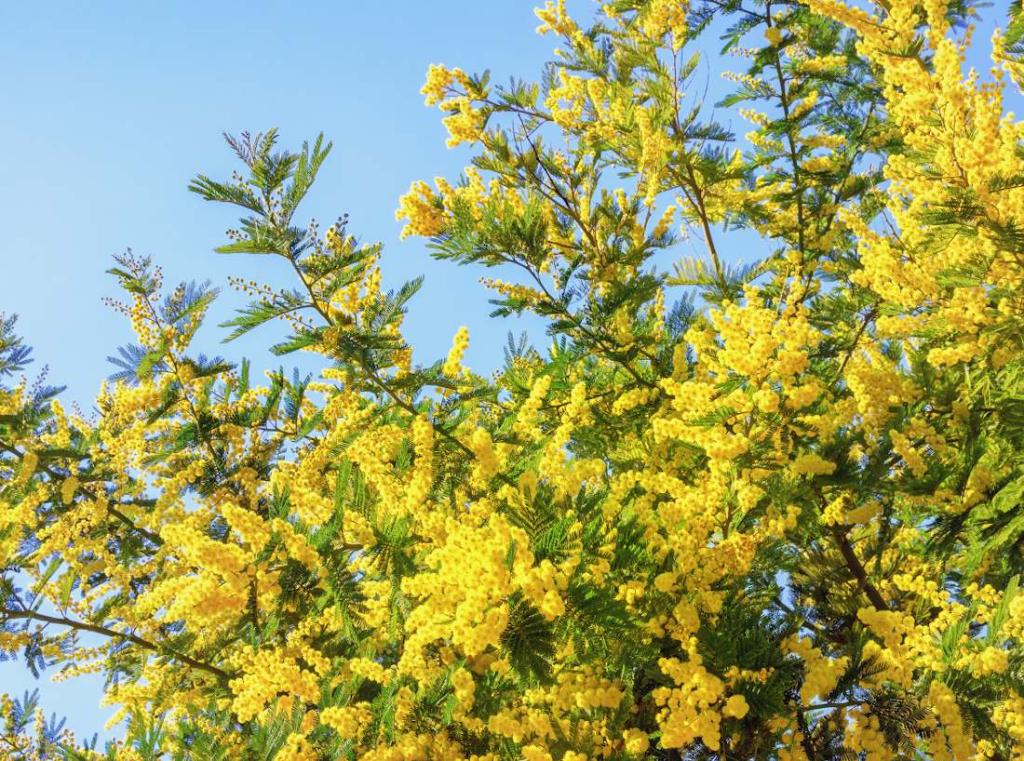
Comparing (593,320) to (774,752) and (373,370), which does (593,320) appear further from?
(774,752)

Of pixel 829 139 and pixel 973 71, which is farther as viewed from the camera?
pixel 829 139

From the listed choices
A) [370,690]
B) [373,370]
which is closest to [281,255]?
[373,370]

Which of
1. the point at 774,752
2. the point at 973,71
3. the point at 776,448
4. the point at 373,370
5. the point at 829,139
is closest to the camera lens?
the point at 973,71

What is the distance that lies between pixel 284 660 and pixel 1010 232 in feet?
13.9

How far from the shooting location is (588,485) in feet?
18.1

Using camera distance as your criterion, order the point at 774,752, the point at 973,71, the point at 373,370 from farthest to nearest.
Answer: the point at 774,752
the point at 373,370
the point at 973,71

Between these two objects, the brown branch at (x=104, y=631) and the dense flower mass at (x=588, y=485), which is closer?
the dense flower mass at (x=588, y=485)

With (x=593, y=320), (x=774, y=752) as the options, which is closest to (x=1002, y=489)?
(x=774, y=752)

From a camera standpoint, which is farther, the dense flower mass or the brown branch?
the brown branch

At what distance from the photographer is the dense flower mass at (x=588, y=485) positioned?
3.90 m

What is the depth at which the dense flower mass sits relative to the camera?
12.8ft

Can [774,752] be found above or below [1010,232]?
below

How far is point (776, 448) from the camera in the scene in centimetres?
411

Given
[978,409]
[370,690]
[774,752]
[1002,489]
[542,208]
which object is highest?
[542,208]
